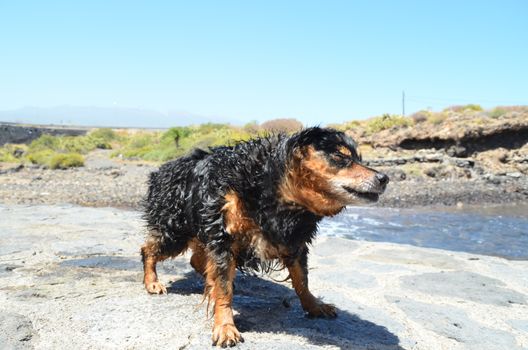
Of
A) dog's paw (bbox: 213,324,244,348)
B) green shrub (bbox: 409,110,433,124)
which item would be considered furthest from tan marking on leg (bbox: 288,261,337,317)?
green shrub (bbox: 409,110,433,124)

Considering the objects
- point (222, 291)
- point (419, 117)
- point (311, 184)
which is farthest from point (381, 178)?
point (419, 117)

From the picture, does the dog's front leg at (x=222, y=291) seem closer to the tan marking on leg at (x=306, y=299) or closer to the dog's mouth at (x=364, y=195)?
the tan marking on leg at (x=306, y=299)

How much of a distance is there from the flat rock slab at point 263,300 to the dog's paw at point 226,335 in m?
0.06

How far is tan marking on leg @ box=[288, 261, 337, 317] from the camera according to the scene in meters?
3.65

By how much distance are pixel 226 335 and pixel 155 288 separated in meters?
1.17

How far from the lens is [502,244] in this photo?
9109mm

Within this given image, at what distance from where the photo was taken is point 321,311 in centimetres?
371

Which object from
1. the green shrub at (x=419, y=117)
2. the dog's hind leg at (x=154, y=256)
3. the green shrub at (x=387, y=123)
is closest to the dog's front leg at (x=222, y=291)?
the dog's hind leg at (x=154, y=256)

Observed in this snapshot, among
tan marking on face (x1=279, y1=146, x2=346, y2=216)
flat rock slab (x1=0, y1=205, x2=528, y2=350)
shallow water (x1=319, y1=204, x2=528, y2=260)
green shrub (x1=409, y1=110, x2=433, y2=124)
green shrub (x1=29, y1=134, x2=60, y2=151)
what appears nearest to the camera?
tan marking on face (x1=279, y1=146, x2=346, y2=216)

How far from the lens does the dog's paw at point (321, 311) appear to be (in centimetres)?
371

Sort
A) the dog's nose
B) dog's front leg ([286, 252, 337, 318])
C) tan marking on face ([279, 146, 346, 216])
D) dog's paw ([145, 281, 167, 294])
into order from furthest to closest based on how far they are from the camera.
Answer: dog's paw ([145, 281, 167, 294]), dog's front leg ([286, 252, 337, 318]), tan marking on face ([279, 146, 346, 216]), the dog's nose

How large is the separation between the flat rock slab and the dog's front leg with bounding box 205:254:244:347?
0.41 ft

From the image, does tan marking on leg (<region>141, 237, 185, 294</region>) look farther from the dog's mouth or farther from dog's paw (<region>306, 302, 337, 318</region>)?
the dog's mouth

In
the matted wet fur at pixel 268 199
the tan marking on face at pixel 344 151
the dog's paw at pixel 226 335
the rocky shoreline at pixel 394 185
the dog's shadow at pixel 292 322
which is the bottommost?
the rocky shoreline at pixel 394 185
